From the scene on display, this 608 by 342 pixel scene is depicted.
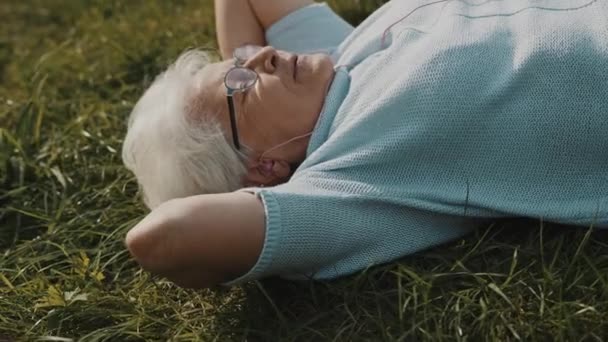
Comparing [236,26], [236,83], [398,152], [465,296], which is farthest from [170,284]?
[236,26]

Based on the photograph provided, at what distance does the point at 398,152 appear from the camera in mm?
2756

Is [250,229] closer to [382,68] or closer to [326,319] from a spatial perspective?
[326,319]

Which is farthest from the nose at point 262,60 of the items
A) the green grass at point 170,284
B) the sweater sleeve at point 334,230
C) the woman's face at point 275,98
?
the green grass at point 170,284

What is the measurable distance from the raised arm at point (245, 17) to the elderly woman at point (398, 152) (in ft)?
1.87

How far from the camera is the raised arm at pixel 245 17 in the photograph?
11.8 feet

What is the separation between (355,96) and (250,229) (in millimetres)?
548

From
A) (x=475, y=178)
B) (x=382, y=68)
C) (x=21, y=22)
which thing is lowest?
(x=21, y=22)

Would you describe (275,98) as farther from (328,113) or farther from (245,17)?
(245,17)

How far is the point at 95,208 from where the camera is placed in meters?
3.38

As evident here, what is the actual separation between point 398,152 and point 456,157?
153 mm

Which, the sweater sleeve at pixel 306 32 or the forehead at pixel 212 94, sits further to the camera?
the sweater sleeve at pixel 306 32

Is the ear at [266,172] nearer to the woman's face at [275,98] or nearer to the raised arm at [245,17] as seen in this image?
the woman's face at [275,98]

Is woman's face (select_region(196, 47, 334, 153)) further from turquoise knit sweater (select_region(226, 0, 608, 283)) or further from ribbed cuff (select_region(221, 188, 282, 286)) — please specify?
ribbed cuff (select_region(221, 188, 282, 286))

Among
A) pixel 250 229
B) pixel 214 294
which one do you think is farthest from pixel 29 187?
pixel 250 229
